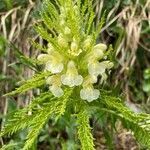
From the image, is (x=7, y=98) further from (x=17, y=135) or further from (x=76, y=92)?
(x=76, y=92)

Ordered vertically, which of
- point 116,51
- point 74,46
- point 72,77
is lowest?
point 72,77

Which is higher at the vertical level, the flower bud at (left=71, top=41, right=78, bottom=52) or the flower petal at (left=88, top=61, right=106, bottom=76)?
the flower bud at (left=71, top=41, right=78, bottom=52)

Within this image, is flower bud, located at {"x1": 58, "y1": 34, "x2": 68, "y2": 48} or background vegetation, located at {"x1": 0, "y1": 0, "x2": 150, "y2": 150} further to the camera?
background vegetation, located at {"x1": 0, "y1": 0, "x2": 150, "y2": 150}

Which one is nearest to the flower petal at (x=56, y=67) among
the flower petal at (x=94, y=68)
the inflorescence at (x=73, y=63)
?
the inflorescence at (x=73, y=63)

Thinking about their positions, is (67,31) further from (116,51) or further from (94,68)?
(116,51)

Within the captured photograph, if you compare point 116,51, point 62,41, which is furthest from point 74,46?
point 116,51

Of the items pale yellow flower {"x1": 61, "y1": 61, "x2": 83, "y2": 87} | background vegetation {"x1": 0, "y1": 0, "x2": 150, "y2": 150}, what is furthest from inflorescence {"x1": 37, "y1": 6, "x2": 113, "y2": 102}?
background vegetation {"x1": 0, "y1": 0, "x2": 150, "y2": 150}

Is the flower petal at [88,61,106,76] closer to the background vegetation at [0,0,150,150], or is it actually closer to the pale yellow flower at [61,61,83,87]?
the pale yellow flower at [61,61,83,87]

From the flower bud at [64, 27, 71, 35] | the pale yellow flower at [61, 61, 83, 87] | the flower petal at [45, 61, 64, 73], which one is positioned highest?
the flower bud at [64, 27, 71, 35]

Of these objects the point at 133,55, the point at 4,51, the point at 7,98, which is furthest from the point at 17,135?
the point at 133,55

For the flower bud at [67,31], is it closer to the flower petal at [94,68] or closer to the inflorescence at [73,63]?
the inflorescence at [73,63]
